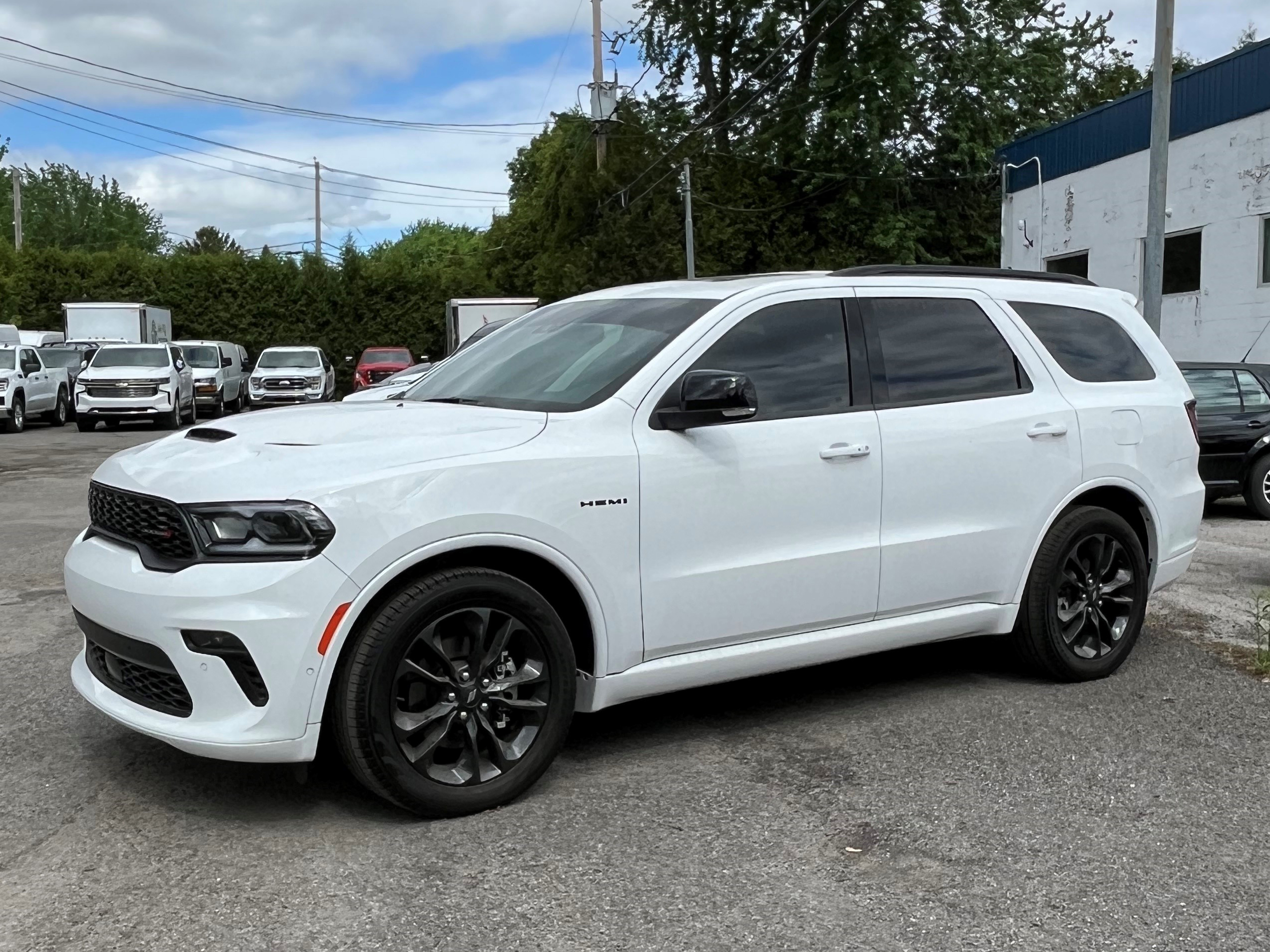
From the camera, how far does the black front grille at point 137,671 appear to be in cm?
394

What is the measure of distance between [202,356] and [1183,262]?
74.0 ft

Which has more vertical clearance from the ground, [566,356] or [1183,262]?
[1183,262]

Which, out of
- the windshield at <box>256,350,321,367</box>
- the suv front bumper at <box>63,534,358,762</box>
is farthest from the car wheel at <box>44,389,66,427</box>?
the suv front bumper at <box>63,534,358,762</box>

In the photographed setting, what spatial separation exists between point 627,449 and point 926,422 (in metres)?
1.42

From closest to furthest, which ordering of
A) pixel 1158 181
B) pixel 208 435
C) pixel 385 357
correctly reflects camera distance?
pixel 208 435
pixel 1158 181
pixel 385 357

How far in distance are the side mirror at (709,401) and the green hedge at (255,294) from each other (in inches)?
1437

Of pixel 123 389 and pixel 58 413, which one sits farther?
pixel 58 413

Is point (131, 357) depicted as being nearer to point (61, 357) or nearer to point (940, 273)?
point (61, 357)

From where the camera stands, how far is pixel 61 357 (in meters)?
29.6

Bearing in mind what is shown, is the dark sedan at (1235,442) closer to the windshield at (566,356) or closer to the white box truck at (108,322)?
the windshield at (566,356)

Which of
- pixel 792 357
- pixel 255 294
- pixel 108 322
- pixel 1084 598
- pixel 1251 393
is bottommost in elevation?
pixel 1084 598

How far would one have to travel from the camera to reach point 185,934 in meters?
3.29

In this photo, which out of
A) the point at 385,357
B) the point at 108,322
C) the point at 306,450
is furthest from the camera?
the point at 385,357

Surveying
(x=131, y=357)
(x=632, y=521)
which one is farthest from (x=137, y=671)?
(x=131, y=357)
